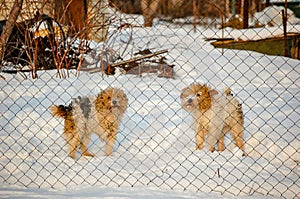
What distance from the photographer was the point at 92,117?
15.4 feet

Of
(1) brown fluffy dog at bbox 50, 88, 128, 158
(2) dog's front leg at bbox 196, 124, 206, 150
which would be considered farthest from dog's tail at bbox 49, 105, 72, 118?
(2) dog's front leg at bbox 196, 124, 206, 150

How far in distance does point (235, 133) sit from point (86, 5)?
17.0ft

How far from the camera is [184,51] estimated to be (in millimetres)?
8547

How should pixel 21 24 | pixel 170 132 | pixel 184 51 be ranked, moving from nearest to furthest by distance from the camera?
pixel 170 132
pixel 21 24
pixel 184 51

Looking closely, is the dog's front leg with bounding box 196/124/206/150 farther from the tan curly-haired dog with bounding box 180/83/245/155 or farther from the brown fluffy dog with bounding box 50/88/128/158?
the brown fluffy dog with bounding box 50/88/128/158

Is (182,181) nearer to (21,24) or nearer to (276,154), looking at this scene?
(276,154)

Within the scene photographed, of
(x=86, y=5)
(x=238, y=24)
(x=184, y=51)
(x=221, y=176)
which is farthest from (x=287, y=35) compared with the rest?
(x=221, y=176)

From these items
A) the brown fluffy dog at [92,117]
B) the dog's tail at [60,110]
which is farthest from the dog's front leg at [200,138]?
the dog's tail at [60,110]

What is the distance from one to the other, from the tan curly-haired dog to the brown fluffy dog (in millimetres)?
870

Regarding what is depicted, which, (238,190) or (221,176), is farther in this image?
(221,176)

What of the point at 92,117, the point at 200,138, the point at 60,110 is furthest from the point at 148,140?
the point at 60,110

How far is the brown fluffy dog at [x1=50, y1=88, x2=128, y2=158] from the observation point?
4609mm

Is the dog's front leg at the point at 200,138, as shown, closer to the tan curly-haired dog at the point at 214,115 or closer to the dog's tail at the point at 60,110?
the tan curly-haired dog at the point at 214,115

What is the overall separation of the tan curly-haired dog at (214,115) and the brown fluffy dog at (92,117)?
87cm
